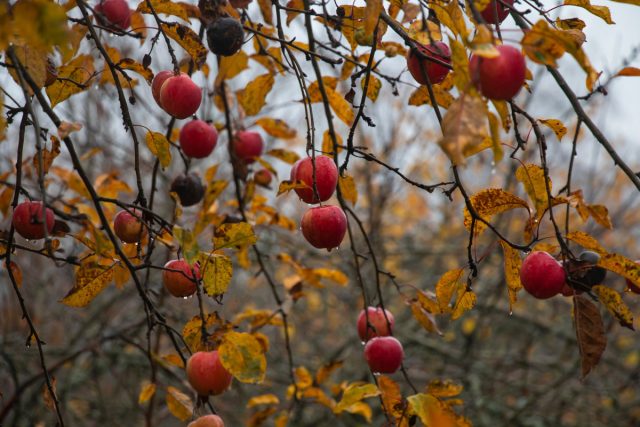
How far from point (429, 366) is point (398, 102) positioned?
1929 millimetres

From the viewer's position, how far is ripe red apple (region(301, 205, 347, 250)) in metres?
1.25

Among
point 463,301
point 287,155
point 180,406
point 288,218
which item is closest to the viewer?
point 463,301

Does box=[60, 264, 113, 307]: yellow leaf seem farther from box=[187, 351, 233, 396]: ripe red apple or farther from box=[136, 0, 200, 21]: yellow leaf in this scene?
box=[136, 0, 200, 21]: yellow leaf

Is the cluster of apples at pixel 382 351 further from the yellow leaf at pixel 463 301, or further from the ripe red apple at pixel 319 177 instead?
the ripe red apple at pixel 319 177

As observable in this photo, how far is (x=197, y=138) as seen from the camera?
5.73ft

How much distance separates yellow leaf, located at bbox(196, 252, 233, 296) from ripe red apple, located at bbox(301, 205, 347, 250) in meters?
0.18

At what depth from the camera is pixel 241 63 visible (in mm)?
1804

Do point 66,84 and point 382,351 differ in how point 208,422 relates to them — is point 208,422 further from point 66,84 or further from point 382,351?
point 66,84

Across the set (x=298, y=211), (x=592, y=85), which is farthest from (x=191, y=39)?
(x=298, y=211)

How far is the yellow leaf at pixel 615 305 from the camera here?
1.10 meters

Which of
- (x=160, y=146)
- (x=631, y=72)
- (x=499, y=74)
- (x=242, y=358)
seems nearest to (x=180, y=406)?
(x=242, y=358)

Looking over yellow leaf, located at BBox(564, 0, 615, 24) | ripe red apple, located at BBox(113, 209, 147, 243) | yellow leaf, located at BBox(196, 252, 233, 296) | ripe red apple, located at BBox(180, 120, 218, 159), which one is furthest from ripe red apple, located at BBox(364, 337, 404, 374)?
yellow leaf, located at BBox(564, 0, 615, 24)

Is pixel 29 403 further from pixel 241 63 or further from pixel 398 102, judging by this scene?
pixel 398 102

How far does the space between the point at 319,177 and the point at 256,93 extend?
609mm
